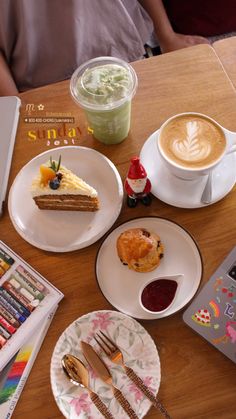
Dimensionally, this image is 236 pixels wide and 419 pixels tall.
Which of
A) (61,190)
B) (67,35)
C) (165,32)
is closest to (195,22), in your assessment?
(165,32)

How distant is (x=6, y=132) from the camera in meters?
1.17

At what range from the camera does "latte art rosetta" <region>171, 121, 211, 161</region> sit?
38.8 inches

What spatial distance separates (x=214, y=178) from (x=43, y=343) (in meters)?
0.57

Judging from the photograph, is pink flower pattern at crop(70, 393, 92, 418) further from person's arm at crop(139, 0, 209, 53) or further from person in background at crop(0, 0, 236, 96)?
person's arm at crop(139, 0, 209, 53)

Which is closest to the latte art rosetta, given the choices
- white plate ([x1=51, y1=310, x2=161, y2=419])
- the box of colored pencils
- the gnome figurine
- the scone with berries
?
the gnome figurine

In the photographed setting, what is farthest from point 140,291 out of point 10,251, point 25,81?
point 25,81

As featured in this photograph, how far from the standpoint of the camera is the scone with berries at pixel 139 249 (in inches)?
36.4

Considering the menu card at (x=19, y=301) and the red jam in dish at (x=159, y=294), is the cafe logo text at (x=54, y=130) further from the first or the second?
the red jam in dish at (x=159, y=294)

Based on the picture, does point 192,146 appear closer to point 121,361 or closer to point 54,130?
point 54,130

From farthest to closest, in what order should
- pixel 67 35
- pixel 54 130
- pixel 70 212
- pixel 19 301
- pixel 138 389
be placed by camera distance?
pixel 67 35 → pixel 54 130 → pixel 70 212 → pixel 19 301 → pixel 138 389

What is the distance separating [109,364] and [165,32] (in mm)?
1223

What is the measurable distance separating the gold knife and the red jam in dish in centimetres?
15

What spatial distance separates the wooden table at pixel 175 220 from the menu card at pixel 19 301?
0.03 m

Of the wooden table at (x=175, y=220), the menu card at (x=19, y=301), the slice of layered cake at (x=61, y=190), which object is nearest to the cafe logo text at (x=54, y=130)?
the wooden table at (x=175, y=220)
